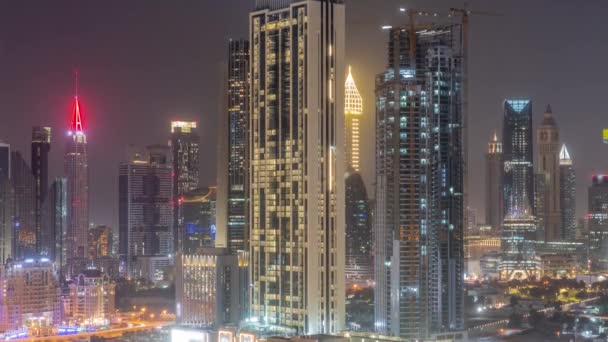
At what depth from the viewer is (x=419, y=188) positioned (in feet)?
70.4

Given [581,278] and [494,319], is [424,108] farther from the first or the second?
[581,278]

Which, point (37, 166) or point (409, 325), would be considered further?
point (37, 166)

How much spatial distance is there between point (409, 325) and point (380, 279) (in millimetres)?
1410

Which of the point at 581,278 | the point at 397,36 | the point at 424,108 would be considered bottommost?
the point at 581,278

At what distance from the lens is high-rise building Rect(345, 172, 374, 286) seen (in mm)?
30109

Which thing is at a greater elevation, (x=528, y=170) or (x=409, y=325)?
(x=528, y=170)

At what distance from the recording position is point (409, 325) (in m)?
21.1

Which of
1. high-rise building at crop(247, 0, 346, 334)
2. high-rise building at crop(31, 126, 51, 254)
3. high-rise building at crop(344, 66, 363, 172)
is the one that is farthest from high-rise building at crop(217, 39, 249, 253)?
high-rise building at crop(31, 126, 51, 254)

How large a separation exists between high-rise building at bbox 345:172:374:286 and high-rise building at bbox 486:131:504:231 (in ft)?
46.4

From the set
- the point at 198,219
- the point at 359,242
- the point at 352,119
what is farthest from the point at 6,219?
the point at 352,119

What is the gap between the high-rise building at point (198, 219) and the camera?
3259cm

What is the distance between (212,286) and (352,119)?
599cm

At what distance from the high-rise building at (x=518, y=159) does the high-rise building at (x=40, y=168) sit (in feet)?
63.0

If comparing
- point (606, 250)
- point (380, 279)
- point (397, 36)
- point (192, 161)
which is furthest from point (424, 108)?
point (606, 250)
